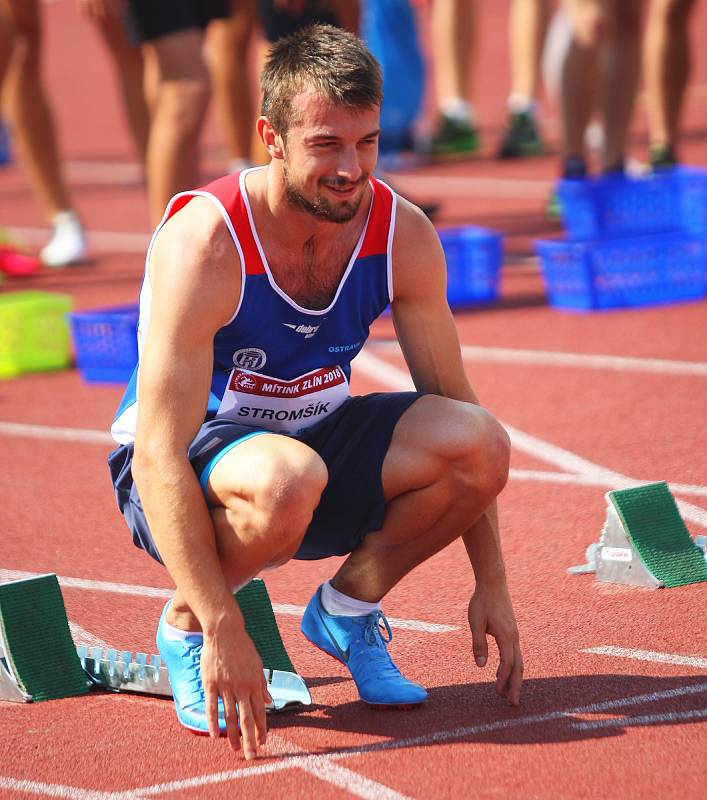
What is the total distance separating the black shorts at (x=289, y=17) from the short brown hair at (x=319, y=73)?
4795 mm

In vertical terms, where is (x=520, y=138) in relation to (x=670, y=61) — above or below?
below

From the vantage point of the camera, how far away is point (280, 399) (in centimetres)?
354

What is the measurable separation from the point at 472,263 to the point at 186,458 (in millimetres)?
4658

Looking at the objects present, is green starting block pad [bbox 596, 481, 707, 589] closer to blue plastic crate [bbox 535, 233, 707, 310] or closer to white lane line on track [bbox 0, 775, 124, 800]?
white lane line on track [bbox 0, 775, 124, 800]

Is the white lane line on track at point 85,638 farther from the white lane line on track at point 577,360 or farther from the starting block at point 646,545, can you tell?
the white lane line on track at point 577,360

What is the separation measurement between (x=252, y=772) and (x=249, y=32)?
25.4 feet

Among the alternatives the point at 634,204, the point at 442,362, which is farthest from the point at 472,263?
the point at 442,362

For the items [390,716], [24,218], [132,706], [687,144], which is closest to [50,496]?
[132,706]

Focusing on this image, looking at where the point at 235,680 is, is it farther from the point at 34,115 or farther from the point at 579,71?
the point at 579,71

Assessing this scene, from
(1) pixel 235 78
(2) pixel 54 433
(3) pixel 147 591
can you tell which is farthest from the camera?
(1) pixel 235 78

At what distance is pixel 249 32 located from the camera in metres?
10.1

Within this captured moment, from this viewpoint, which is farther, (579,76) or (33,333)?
(579,76)

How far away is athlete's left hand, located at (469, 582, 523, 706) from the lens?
338 centimetres

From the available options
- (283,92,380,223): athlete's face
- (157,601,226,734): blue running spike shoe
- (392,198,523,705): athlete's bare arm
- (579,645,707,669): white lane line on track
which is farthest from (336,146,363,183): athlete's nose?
(579,645,707,669): white lane line on track
